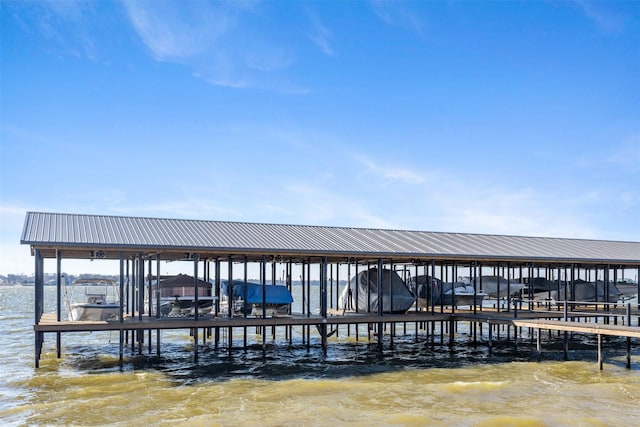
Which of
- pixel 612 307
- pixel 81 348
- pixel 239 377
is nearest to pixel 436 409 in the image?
pixel 239 377

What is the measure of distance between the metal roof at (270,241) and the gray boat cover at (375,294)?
1.39 metres

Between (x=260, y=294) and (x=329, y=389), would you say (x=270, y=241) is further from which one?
(x=329, y=389)

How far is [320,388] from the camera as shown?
666 inches

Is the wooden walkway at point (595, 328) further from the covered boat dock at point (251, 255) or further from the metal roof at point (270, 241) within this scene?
the metal roof at point (270, 241)

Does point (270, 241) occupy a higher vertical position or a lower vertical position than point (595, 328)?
higher

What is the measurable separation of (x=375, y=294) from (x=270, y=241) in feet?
A: 17.5

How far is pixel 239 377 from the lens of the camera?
18656mm

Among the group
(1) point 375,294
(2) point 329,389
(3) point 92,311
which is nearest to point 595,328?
(1) point 375,294

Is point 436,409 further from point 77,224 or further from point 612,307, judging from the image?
point 612,307

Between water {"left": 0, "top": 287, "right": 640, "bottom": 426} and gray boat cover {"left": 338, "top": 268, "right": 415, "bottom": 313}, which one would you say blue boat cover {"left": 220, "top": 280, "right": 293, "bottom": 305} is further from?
gray boat cover {"left": 338, "top": 268, "right": 415, "bottom": 313}

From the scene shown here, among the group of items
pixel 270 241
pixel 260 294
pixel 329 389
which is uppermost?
pixel 270 241

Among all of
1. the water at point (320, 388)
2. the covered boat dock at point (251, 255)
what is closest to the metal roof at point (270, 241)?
the covered boat dock at point (251, 255)

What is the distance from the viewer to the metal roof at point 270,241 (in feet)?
60.8

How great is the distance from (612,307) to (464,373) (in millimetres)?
14874
